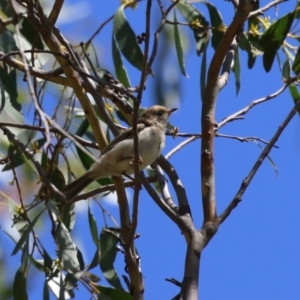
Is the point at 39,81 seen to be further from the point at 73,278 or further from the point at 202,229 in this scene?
the point at 202,229

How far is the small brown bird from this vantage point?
3339 mm

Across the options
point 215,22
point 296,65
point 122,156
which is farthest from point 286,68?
point 122,156

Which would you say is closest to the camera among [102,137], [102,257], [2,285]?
[102,137]

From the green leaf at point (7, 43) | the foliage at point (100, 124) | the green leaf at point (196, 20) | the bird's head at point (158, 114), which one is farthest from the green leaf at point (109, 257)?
the green leaf at point (196, 20)

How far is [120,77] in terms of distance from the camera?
3.66 meters

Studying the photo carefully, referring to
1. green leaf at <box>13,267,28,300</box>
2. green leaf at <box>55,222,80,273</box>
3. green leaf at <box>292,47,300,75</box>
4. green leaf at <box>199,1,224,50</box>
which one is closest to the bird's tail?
green leaf at <box>55,222,80,273</box>

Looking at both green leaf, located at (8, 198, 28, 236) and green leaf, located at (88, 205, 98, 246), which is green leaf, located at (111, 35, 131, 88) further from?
green leaf, located at (8, 198, 28, 236)

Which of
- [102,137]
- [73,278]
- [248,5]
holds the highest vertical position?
[248,5]

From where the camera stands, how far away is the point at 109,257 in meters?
3.46

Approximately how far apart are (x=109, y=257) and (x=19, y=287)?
1.37 ft

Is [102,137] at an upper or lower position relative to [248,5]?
lower

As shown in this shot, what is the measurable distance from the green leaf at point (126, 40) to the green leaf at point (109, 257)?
797mm

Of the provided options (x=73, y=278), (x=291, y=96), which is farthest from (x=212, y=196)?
(x=291, y=96)

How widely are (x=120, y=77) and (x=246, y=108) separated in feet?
2.20
